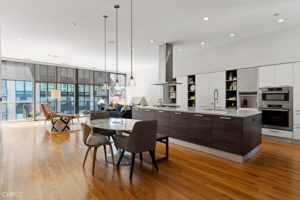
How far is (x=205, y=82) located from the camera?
634 centimetres

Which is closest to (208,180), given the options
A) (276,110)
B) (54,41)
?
(276,110)

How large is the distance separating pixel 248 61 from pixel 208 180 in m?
4.25

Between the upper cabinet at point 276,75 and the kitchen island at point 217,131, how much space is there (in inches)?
58.6

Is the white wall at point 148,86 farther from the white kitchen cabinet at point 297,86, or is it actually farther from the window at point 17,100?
the white kitchen cabinet at point 297,86

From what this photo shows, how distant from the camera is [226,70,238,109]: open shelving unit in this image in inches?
225

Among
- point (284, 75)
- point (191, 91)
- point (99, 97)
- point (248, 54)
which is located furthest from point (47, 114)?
point (284, 75)

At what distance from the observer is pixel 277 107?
15.5 ft

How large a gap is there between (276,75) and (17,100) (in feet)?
33.7

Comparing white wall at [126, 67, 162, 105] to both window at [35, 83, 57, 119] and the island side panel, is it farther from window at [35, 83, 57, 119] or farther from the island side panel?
the island side panel

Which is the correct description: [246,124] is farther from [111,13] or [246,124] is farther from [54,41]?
[54,41]

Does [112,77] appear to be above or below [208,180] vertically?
above

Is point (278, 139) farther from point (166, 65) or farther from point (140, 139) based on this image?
point (140, 139)

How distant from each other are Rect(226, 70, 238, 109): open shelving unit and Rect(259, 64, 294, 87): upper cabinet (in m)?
0.82

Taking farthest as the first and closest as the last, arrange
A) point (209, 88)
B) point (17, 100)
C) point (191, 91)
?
1. point (17, 100)
2. point (191, 91)
3. point (209, 88)
